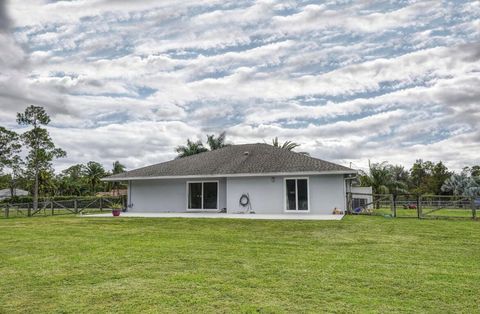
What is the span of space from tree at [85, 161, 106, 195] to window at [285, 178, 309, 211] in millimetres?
49587

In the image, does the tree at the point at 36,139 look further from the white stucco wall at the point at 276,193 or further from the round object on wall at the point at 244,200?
the round object on wall at the point at 244,200

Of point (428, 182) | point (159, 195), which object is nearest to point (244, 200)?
point (159, 195)

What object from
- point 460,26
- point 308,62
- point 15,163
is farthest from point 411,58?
point 15,163

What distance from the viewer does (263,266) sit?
6.57 metres

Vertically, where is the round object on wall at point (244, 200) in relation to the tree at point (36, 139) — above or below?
below

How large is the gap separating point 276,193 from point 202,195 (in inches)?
177

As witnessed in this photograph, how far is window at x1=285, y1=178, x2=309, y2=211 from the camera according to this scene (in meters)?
18.7

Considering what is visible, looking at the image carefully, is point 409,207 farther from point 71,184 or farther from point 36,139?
point 71,184

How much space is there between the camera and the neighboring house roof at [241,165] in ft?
61.6

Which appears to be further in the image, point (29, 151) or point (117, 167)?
point (117, 167)

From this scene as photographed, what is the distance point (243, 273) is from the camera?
6.05 metres

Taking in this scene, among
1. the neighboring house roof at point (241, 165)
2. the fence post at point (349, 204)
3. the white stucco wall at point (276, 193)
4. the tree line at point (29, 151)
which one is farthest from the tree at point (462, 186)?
the tree line at point (29, 151)

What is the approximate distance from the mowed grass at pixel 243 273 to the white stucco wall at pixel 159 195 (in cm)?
1096

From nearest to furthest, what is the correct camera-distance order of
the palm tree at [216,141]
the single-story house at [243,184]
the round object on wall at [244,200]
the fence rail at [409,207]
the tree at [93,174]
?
the fence rail at [409,207] → the single-story house at [243,184] → the round object on wall at [244,200] → the palm tree at [216,141] → the tree at [93,174]
